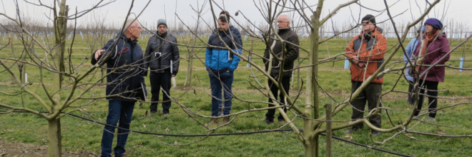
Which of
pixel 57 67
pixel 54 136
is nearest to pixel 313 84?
pixel 57 67

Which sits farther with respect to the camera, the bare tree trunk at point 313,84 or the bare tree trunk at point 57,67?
the bare tree trunk at point 57,67

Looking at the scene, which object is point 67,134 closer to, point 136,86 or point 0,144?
point 0,144

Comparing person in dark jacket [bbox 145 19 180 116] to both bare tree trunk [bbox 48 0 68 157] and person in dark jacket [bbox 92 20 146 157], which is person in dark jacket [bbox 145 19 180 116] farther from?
bare tree trunk [bbox 48 0 68 157]

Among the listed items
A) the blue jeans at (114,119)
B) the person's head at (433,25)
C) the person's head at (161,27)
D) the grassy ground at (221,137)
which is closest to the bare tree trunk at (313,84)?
the grassy ground at (221,137)

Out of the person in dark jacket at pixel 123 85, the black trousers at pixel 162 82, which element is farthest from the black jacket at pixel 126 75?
the black trousers at pixel 162 82

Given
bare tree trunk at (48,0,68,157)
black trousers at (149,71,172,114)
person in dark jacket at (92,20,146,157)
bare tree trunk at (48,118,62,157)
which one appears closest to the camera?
bare tree trunk at (48,0,68,157)

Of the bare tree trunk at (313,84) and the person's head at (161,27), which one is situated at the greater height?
the person's head at (161,27)

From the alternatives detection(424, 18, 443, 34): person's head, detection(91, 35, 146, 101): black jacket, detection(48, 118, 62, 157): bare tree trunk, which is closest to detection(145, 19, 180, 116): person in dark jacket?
detection(91, 35, 146, 101): black jacket

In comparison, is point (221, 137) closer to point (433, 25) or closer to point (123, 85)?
point (123, 85)

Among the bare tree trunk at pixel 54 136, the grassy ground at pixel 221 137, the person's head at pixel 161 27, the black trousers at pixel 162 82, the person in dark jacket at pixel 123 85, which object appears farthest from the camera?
the black trousers at pixel 162 82

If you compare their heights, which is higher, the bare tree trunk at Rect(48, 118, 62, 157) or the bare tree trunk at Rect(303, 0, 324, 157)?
the bare tree trunk at Rect(303, 0, 324, 157)

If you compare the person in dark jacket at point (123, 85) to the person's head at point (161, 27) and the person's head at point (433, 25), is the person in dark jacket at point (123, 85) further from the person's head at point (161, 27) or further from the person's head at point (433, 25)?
the person's head at point (433, 25)

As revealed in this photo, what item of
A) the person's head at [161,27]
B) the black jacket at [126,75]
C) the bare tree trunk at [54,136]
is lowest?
the bare tree trunk at [54,136]

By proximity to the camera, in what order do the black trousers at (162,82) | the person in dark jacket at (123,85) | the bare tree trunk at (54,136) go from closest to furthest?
1. the bare tree trunk at (54,136)
2. the person in dark jacket at (123,85)
3. the black trousers at (162,82)
